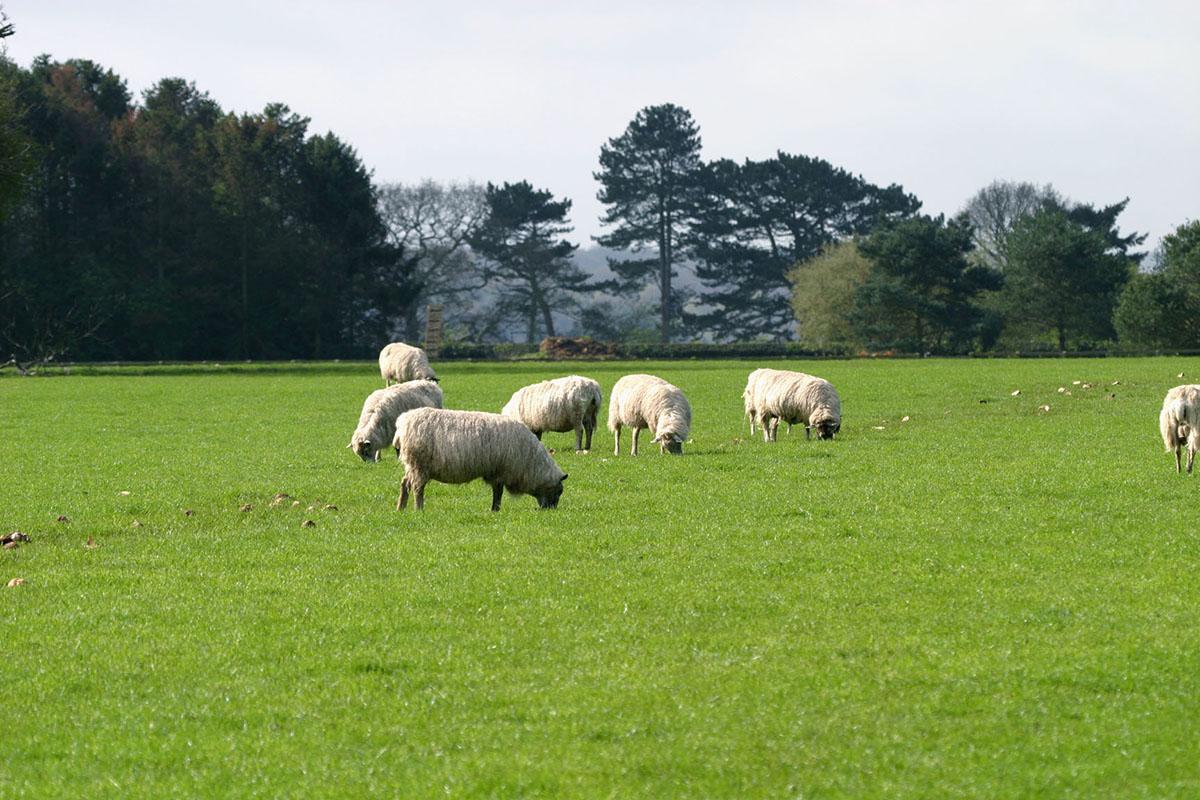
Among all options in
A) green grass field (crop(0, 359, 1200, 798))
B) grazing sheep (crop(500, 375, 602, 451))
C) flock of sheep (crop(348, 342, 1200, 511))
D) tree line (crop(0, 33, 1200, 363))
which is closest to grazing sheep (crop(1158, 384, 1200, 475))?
flock of sheep (crop(348, 342, 1200, 511))

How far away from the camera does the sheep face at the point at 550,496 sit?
18.5 m

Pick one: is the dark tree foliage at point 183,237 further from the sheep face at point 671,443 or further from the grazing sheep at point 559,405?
the sheep face at point 671,443

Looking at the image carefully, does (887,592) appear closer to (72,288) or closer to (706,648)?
(706,648)

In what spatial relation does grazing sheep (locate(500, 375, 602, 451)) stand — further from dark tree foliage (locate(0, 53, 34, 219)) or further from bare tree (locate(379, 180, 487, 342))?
bare tree (locate(379, 180, 487, 342))

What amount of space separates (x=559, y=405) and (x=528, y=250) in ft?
296

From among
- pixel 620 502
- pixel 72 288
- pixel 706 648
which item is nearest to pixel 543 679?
pixel 706 648

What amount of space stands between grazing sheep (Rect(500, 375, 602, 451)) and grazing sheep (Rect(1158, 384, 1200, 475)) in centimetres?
959

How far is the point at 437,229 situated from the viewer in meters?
117

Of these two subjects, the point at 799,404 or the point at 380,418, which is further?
the point at 799,404

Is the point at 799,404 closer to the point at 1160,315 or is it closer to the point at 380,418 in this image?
the point at 380,418

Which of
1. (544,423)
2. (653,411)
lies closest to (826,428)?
(653,411)

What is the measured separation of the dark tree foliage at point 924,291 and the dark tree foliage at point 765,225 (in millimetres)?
27607

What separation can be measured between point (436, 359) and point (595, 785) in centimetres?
7491

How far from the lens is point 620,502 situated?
19.1m
